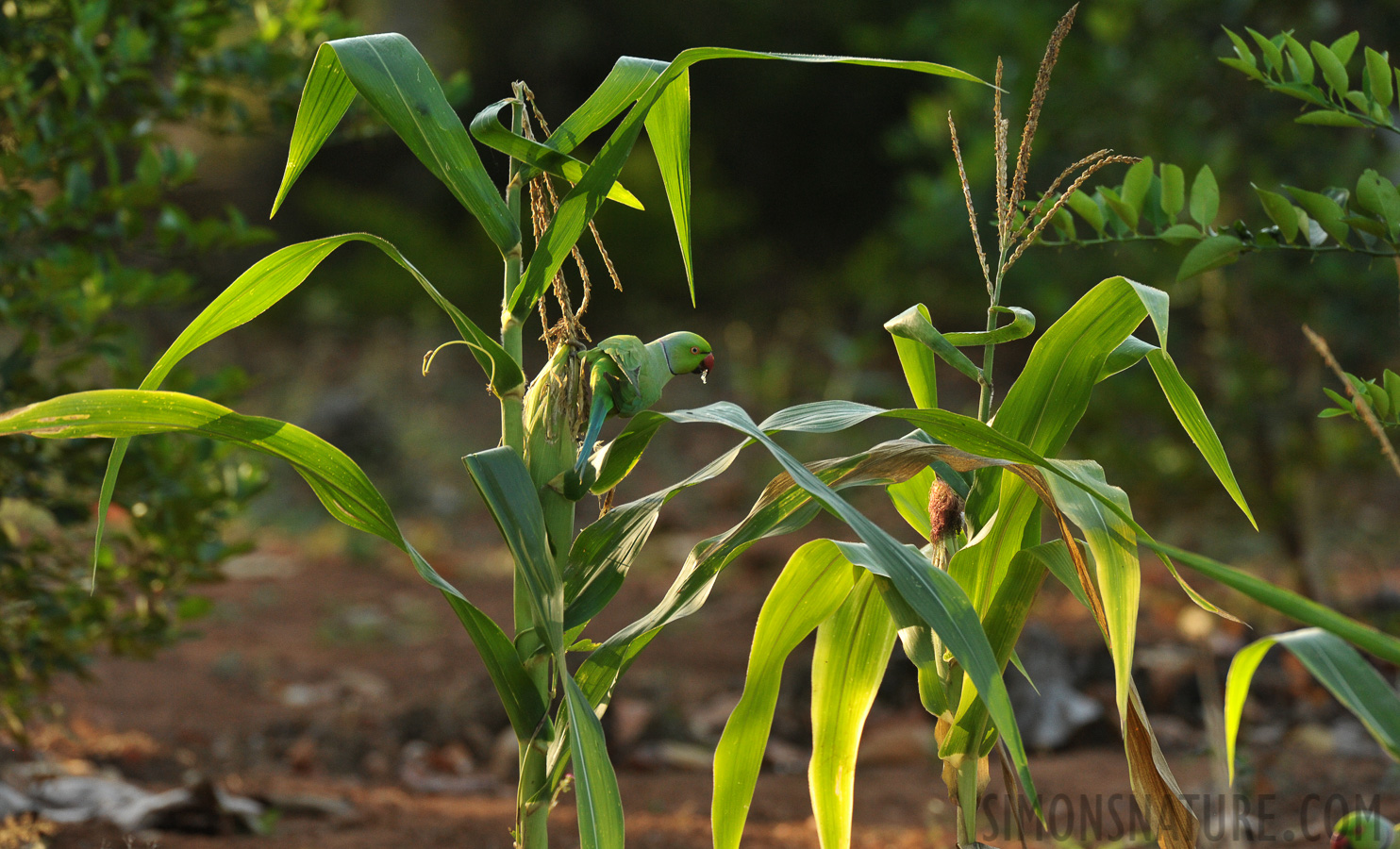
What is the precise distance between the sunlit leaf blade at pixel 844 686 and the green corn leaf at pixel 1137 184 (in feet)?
1.63

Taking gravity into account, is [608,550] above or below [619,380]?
below

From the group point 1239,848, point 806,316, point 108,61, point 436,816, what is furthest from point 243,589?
point 806,316

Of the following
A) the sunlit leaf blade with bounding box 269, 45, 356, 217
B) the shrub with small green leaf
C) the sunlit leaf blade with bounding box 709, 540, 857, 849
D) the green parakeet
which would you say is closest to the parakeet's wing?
the green parakeet

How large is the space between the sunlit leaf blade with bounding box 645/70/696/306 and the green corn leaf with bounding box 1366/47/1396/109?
659 millimetres

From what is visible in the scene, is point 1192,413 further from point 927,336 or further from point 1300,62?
point 1300,62

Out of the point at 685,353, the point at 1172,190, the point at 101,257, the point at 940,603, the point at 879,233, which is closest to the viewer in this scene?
the point at 940,603

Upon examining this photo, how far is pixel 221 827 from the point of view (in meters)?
1.58

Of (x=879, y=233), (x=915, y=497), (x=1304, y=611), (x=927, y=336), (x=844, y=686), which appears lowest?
(x=879, y=233)

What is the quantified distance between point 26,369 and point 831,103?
261 inches

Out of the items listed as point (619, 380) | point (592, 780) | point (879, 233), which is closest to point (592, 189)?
point (619, 380)

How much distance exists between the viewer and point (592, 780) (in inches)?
34.2

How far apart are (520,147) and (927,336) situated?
41 cm

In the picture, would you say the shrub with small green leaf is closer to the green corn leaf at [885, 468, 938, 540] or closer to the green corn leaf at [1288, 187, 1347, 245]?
the green corn leaf at [885, 468, 938, 540]

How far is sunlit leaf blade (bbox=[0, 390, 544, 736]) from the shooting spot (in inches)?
33.9
